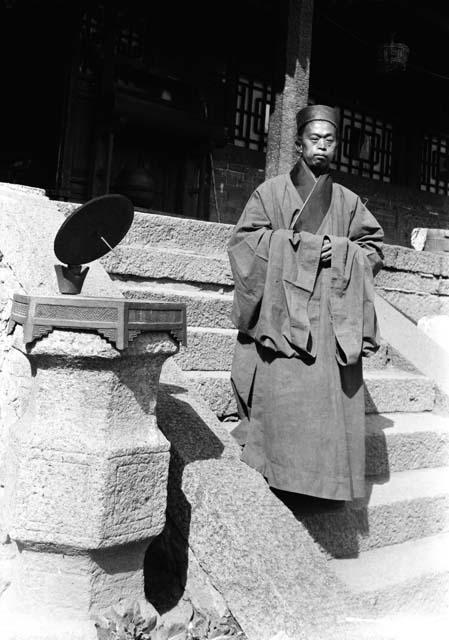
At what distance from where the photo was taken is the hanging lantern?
812cm

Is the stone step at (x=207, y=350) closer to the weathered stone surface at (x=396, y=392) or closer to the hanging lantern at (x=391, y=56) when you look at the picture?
the weathered stone surface at (x=396, y=392)

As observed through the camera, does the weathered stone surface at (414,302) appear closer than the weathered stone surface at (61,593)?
No

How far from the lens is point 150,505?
101 inches

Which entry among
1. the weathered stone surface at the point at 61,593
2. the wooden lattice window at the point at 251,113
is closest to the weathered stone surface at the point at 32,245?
the weathered stone surface at the point at 61,593

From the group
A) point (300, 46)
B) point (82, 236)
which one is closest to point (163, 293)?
point (82, 236)

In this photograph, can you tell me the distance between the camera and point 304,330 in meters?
3.18

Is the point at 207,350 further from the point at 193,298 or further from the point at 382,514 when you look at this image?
the point at 382,514

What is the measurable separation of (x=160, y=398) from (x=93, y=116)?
18.5 ft

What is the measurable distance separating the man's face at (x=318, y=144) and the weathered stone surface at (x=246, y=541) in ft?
4.63

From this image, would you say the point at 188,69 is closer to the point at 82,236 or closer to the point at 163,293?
the point at 163,293

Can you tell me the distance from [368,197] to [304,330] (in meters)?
8.53

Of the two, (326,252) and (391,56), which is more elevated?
(391,56)

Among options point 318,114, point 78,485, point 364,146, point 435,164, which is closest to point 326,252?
point 318,114

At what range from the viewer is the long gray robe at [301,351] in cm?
314
